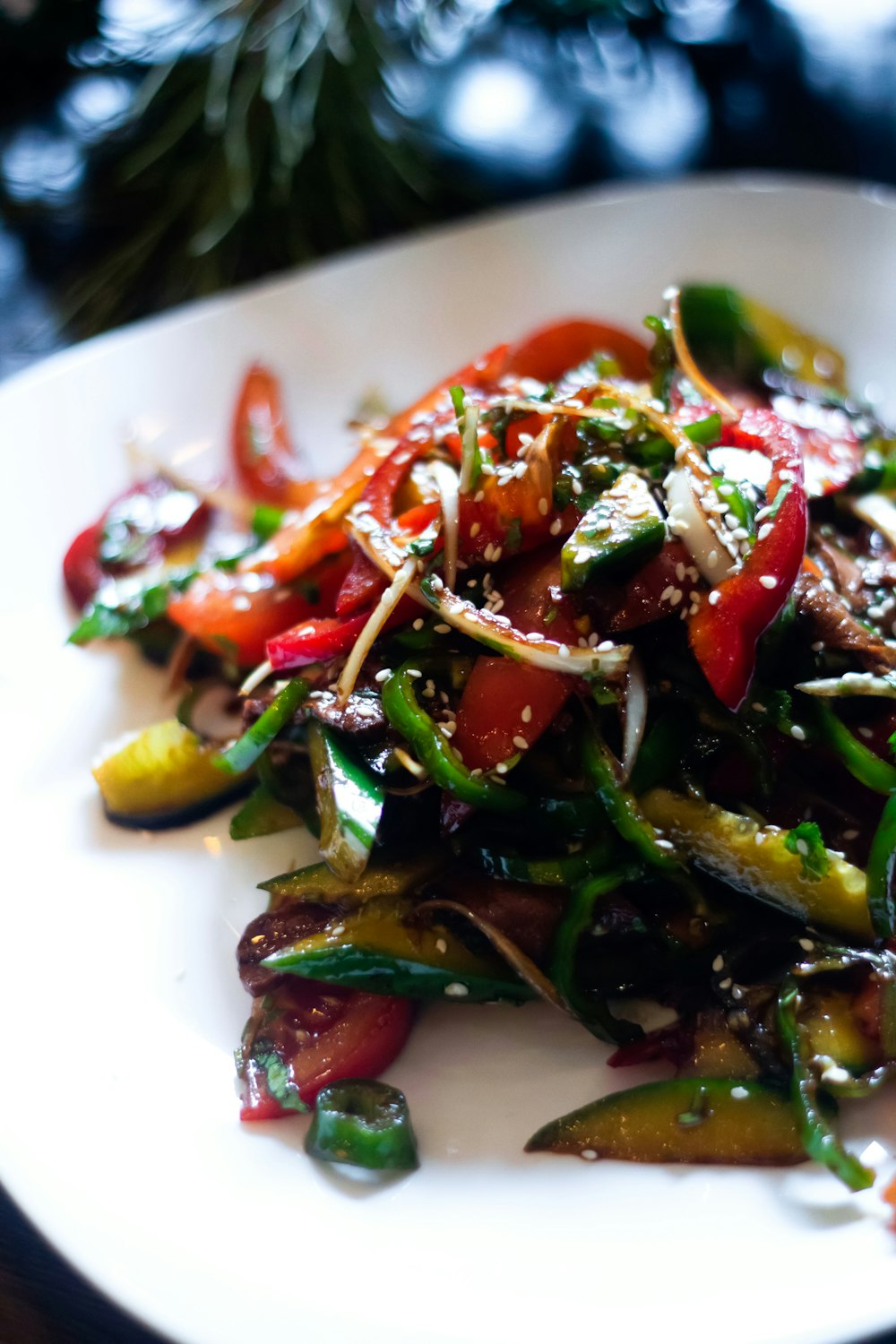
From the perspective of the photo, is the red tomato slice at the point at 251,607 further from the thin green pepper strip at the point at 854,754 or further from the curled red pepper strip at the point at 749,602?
the thin green pepper strip at the point at 854,754

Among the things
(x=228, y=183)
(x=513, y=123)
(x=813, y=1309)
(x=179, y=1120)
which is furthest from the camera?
(x=513, y=123)

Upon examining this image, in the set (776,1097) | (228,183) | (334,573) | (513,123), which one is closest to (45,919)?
(334,573)

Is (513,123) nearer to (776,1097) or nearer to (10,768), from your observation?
(10,768)

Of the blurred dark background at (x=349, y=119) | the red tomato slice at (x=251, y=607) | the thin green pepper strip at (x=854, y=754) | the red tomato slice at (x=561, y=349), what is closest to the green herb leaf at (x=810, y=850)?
the thin green pepper strip at (x=854, y=754)

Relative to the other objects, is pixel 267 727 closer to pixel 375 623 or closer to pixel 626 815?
pixel 375 623

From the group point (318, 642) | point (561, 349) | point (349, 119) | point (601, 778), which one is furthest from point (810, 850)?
point (349, 119)

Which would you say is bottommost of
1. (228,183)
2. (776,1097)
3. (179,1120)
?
(776,1097)

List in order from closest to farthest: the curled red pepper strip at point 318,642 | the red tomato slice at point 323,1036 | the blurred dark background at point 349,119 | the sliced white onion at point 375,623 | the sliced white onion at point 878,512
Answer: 1. the red tomato slice at point 323,1036
2. the sliced white onion at point 375,623
3. the curled red pepper strip at point 318,642
4. the sliced white onion at point 878,512
5. the blurred dark background at point 349,119
